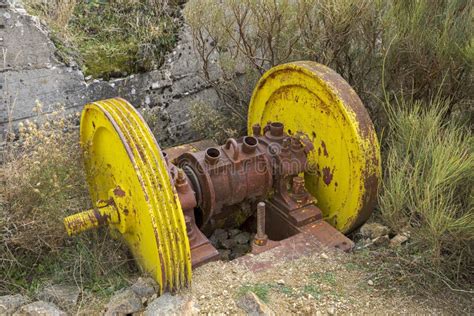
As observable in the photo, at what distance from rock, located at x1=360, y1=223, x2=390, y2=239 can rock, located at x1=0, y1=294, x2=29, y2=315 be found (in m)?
2.36

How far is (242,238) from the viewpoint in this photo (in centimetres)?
379

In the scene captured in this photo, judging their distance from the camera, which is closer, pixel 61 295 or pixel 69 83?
pixel 61 295

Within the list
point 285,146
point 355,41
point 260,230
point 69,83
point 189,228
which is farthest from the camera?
point 355,41

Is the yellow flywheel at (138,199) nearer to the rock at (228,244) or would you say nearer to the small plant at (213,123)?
the rock at (228,244)

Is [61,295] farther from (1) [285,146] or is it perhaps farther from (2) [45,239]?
(1) [285,146]

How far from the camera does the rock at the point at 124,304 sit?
2623 mm

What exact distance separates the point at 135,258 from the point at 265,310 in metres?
0.97

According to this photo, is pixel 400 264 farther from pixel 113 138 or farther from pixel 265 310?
pixel 113 138

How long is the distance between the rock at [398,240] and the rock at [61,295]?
213 centimetres

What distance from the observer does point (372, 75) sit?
4590mm

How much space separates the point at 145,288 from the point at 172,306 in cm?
24

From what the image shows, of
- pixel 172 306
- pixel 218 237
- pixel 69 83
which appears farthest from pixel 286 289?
pixel 69 83

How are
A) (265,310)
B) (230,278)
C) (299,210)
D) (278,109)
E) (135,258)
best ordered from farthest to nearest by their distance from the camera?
(278,109) < (299,210) < (135,258) < (230,278) < (265,310)

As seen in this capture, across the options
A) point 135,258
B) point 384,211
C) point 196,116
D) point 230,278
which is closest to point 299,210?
point 384,211
